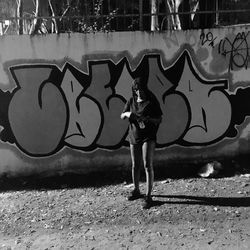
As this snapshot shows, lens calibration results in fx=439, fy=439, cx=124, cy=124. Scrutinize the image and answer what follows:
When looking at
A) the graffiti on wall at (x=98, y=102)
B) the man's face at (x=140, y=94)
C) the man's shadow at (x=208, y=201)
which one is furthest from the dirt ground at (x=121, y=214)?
the man's face at (x=140, y=94)

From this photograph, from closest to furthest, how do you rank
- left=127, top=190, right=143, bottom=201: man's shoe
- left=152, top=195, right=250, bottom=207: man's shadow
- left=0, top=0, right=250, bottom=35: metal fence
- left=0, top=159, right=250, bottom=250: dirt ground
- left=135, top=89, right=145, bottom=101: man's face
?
left=0, top=159, right=250, bottom=250: dirt ground → left=135, top=89, right=145, bottom=101: man's face → left=152, top=195, right=250, bottom=207: man's shadow → left=127, top=190, right=143, bottom=201: man's shoe → left=0, top=0, right=250, bottom=35: metal fence

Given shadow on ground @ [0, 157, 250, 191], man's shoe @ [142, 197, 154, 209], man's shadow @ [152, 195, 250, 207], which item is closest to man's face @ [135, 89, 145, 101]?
man's shoe @ [142, 197, 154, 209]

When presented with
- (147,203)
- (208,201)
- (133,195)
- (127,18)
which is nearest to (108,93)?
(127,18)

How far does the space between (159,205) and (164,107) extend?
1.71 m

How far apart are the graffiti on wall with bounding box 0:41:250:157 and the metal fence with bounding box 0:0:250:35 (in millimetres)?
501

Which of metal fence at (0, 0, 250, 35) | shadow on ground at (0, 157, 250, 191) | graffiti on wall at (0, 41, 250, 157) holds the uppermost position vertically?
metal fence at (0, 0, 250, 35)

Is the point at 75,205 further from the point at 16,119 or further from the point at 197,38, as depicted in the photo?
the point at 197,38

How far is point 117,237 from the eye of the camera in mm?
4715

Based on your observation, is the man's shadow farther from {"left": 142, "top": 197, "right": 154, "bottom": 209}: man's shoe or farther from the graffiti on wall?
the graffiti on wall

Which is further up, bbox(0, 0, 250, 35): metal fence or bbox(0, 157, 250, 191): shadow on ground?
bbox(0, 0, 250, 35): metal fence

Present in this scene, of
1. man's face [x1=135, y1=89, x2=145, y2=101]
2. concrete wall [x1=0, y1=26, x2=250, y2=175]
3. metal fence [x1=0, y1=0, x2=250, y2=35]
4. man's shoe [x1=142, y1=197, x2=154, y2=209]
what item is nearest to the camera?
man's face [x1=135, y1=89, x2=145, y2=101]

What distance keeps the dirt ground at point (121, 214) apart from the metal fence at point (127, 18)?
7.42 feet

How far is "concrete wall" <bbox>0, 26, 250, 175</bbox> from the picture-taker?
6305mm

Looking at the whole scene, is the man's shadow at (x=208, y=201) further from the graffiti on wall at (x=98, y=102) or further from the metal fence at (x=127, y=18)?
the metal fence at (x=127, y=18)
